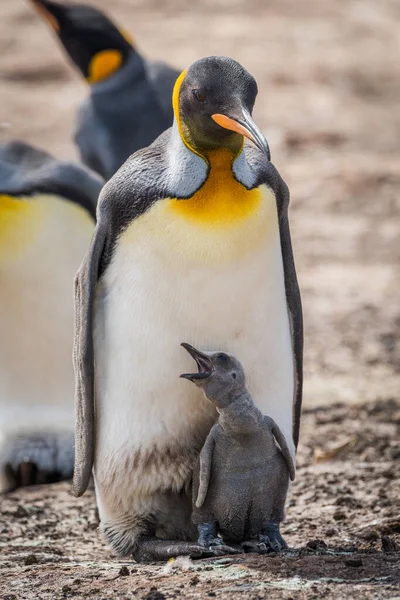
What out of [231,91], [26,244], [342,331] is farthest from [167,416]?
[342,331]

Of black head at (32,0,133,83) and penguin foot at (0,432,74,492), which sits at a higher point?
black head at (32,0,133,83)

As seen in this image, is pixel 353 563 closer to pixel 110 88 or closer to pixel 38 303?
pixel 38 303

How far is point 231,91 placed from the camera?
3.64m

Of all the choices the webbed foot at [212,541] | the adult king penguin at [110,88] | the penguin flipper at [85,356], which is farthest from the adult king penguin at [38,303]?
the webbed foot at [212,541]

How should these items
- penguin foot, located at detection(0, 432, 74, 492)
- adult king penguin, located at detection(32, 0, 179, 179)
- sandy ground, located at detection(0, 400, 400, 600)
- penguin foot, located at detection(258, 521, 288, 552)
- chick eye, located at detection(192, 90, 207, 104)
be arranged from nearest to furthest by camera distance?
sandy ground, located at detection(0, 400, 400, 600) < chick eye, located at detection(192, 90, 207, 104) < penguin foot, located at detection(258, 521, 288, 552) < penguin foot, located at detection(0, 432, 74, 492) < adult king penguin, located at detection(32, 0, 179, 179)

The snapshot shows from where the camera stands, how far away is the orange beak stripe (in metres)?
3.53

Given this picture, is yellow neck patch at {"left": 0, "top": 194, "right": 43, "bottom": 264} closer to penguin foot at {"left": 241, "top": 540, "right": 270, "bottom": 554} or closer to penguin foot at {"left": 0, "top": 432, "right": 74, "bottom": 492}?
penguin foot at {"left": 0, "top": 432, "right": 74, "bottom": 492}

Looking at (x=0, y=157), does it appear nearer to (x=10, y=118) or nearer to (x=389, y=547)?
(x=389, y=547)

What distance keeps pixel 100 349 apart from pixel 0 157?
1.84 m

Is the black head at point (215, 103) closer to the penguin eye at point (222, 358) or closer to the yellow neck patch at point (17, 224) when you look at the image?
the penguin eye at point (222, 358)

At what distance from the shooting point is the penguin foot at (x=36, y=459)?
563 cm

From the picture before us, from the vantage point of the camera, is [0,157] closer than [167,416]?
No

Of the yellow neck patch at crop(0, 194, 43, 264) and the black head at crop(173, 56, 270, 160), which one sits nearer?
the black head at crop(173, 56, 270, 160)

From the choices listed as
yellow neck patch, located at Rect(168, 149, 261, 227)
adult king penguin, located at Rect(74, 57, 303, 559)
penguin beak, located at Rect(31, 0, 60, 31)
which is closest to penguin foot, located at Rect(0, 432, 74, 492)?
adult king penguin, located at Rect(74, 57, 303, 559)
